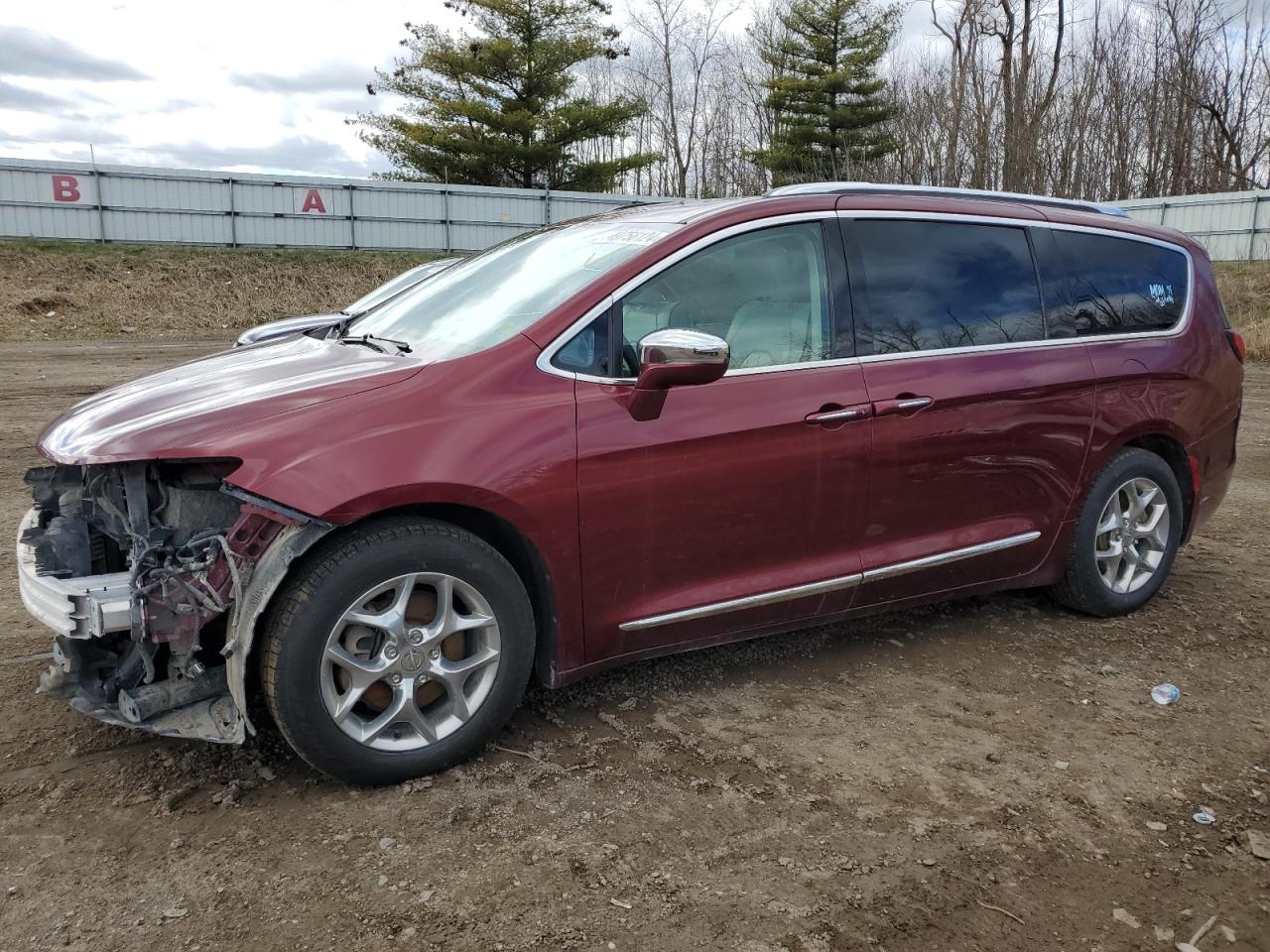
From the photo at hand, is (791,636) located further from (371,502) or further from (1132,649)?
(371,502)

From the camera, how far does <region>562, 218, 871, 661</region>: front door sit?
3176 millimetres

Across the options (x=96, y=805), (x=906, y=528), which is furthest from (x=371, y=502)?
(x=906, y=528)

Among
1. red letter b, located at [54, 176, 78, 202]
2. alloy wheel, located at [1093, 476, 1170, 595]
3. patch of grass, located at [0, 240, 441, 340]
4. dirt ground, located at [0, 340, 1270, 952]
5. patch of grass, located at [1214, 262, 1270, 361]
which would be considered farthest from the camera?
red letter b, located at [54, 176, 78, 202]

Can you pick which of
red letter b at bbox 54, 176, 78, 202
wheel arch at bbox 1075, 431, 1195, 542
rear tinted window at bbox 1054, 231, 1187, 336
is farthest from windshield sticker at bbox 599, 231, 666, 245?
red letter b at bbox 54, 176, 78, 202

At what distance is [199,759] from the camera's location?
3.17 m

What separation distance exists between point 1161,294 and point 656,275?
2.66m

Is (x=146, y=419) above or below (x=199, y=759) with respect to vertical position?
above

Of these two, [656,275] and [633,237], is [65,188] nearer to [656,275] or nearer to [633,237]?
[633,237]

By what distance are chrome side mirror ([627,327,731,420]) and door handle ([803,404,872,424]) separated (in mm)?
458

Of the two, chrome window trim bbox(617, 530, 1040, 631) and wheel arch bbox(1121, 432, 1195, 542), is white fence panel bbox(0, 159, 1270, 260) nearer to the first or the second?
wheel arch bbox(1121, 432, 1195, 542)

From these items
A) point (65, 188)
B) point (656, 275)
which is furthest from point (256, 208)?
point (656, 275)

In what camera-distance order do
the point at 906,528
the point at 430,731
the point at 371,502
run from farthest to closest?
the point at 906,528 → the point at 430,731 → the point at 371,502

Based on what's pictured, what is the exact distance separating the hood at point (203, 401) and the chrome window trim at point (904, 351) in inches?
21.2

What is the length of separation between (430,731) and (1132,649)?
3.01 meters
